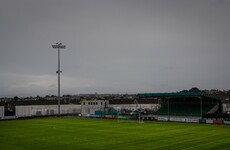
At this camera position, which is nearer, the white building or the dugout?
the dugout

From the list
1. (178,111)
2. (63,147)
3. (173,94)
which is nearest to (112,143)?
(63,147)

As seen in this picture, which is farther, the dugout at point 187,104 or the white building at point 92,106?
the white building at point 92,106

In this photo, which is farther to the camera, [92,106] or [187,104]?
[92,106]

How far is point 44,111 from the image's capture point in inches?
4158

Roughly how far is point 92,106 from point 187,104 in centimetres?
3046

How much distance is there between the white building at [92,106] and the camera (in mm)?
98312

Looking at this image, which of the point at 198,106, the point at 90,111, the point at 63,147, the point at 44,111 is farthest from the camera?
the point at 44,111

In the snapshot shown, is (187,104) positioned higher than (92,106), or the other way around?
(187,104)

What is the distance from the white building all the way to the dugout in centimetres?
1956

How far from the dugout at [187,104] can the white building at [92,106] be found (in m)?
19.6

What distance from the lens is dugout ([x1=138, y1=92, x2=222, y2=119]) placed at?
74181 millimetres

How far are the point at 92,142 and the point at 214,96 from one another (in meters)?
44.0

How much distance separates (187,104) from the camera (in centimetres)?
8338

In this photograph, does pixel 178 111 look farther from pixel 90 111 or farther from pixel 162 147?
pixel 162 147
